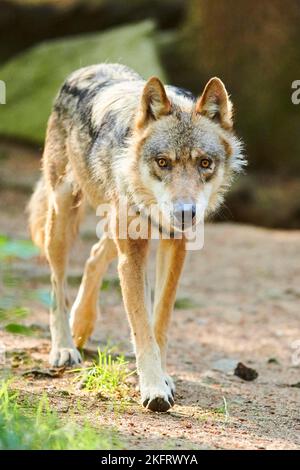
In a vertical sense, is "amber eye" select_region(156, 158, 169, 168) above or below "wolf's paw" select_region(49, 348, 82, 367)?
above

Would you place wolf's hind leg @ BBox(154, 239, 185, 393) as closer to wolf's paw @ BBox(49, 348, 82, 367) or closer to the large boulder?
wolf's paw @ BBox(49, 348, 82, 367)

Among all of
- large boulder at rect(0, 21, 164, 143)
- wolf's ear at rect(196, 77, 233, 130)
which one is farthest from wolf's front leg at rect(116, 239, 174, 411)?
large boulder at rect(0, 21, 164, 143)

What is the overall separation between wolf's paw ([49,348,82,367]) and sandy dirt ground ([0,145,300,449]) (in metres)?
0.09

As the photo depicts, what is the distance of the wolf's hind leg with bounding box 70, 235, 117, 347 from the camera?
666 cm

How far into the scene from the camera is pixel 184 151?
16.5ft

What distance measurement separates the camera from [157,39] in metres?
14.9

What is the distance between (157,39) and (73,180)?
8.92m

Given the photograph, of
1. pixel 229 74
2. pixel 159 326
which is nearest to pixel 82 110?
pixel 159 326

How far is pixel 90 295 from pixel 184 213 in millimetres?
2104

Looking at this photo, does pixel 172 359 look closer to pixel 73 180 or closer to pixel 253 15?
pixel 73 180

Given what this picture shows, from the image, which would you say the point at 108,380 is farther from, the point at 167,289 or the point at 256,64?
the point at 256,64

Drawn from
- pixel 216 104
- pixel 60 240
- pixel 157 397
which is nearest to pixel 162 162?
pixel 216 104

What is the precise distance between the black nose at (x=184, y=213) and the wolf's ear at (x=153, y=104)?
28.2 inches

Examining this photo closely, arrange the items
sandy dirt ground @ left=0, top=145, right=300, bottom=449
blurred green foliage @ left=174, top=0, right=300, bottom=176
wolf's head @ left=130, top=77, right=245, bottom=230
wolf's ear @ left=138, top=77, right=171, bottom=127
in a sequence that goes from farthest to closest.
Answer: blurred green foliage @ left=174, top=0, right=300, bottom=176
wolf's ear @ left=138, top=77, right=171, bottom=127
wolf's head @ left=130, top=77, right=245, bottom=230
sandy dirt ground @ left=0, top=145, right=300, bottom=449
